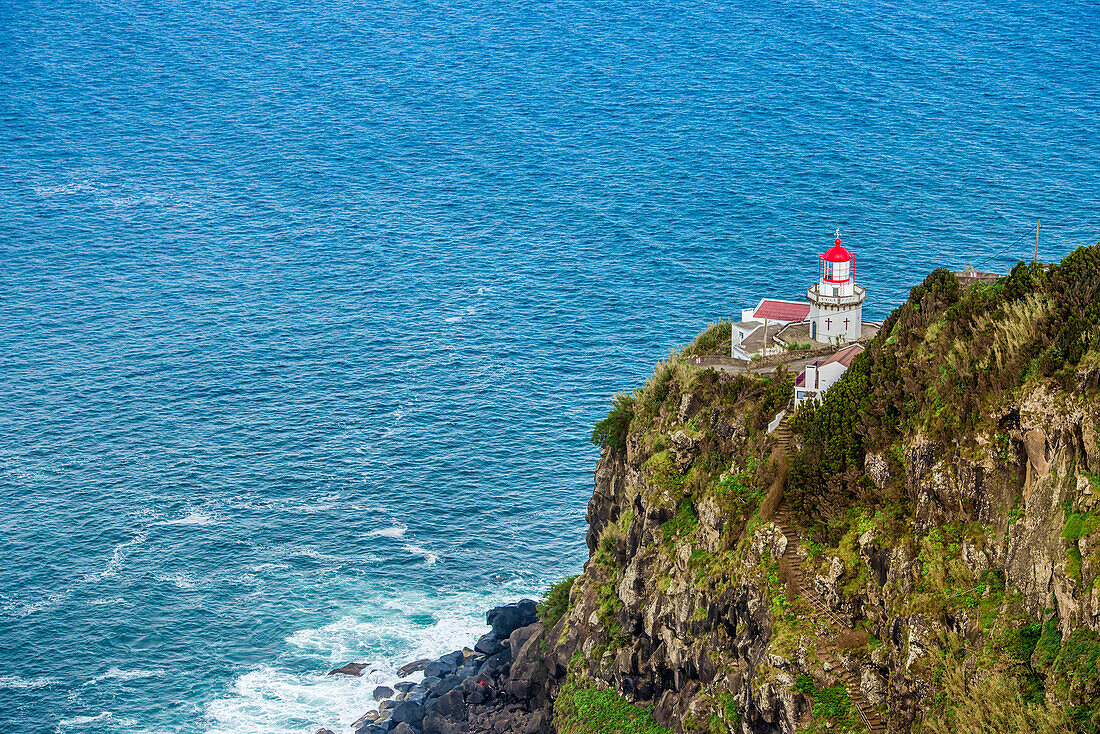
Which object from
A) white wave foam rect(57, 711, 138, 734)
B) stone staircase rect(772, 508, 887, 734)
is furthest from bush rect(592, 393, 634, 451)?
white wave foam rect(57, 711, 138, 734)

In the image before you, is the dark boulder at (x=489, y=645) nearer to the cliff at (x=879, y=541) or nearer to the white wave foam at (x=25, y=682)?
the cliff at (x=879, y=541)

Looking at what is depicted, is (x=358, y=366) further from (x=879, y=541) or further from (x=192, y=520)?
(x=879, y=541)

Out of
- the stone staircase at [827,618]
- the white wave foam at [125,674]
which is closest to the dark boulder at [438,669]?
the white wave foam at [125,674]

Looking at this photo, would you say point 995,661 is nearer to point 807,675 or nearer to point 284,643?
point 807,675

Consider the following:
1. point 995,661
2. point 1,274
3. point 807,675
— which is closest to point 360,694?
point 807,675

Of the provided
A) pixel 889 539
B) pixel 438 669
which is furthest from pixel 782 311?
pixel 438 669
